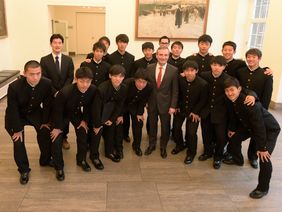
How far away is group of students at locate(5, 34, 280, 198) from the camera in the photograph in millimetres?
2742

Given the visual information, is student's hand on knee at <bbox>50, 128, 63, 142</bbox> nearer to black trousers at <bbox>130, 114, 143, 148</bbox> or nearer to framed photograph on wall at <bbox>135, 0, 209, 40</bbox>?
black trousers at <bbox>130, 114, 143, 148</bbox>

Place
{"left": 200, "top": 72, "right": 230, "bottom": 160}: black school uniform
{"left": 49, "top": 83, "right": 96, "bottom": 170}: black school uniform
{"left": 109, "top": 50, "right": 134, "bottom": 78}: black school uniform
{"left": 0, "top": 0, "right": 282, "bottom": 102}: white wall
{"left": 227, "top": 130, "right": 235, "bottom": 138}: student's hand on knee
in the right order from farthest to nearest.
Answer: {"left": 0, "top": 0, "right": 282, "bottom": 102}: white wall, {"left": 109, "top": 50, "right": 134, "bottom": 78}: black school uniform, {"left": 227, "top": 130, "right": 235, "bottom": 138}: student's hand on knee, {"left": 200, "top": 72, "right": 230, "bottom": 160}: black school uniform, {"left": 49, "top": 83, "right": 96, "bottom": 170}: black school uniform

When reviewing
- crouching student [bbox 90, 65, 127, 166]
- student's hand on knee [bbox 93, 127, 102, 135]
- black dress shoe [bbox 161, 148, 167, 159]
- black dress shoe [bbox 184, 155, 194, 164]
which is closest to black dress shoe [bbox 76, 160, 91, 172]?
crouching student [bbox 90, 65, 127, 166]

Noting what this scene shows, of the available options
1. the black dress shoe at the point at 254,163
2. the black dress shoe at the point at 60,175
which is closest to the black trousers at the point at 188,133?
the black dress shoe at the point at 254,163

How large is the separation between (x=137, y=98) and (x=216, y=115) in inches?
37.7

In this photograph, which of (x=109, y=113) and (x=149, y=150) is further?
(x=149, y=150)

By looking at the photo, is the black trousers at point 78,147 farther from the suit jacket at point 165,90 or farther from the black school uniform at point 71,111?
the suit jacket at point 165,90

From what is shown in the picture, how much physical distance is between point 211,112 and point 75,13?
455 inches

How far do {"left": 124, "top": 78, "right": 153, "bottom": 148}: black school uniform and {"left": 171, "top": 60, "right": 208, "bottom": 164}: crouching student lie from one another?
16.8 inches

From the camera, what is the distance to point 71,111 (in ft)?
9.82

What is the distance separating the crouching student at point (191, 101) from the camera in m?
3.22

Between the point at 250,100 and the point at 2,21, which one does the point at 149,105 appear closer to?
the point at 250,100

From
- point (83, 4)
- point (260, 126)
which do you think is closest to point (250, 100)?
point (260, 126)

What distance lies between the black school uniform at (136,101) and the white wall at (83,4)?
14.0ft
